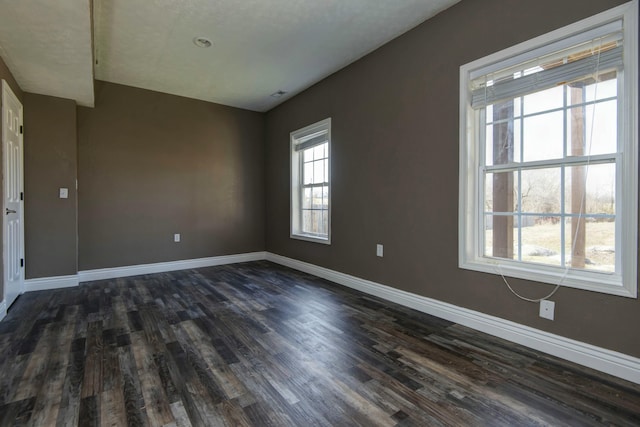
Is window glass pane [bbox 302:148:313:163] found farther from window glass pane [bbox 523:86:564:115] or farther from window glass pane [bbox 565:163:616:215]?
window glass pane [bbox 565:163:616:215]

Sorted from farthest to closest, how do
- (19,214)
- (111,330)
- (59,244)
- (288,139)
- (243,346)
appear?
1. (288,139)
2. (59,244)
3. (19,214)
4. (111,330)
5. (243,346)

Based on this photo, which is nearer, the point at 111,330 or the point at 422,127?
the point at 111,330

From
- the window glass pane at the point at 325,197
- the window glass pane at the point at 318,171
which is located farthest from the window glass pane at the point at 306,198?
the window glass pane at the point at 325,197

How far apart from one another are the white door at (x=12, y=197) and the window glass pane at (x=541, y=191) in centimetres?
446

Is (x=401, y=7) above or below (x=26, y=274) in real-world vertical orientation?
above

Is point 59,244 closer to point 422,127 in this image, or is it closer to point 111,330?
point 111,330

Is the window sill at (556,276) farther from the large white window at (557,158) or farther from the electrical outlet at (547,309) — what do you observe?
the electrical outlet at (547,309)

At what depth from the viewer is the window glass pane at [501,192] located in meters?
2.39

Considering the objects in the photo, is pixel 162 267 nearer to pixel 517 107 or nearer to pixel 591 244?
pixel 517 107

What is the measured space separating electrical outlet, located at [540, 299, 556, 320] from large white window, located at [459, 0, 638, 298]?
0.54 feet

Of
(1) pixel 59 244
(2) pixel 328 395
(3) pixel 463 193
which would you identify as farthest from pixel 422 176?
(1) pixel 59 244

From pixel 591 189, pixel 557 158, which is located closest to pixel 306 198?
pixel 557 158

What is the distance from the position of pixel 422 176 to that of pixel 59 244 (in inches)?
168

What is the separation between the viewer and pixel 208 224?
505 centimetres
